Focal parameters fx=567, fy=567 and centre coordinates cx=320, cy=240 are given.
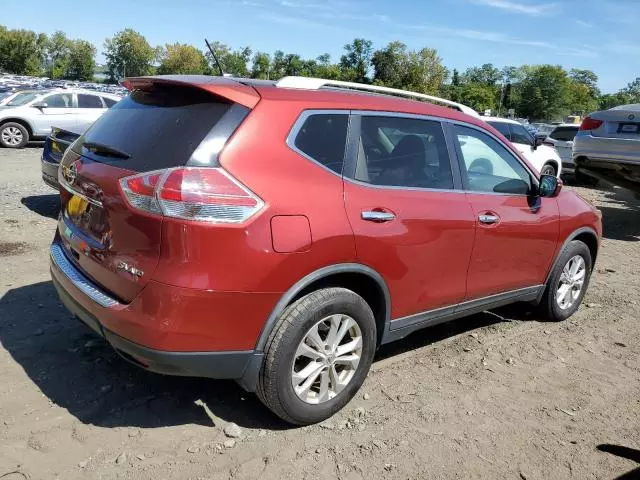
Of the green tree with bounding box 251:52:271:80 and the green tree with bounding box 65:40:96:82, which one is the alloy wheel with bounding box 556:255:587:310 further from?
the green tree with bounding box 65:40:96:82

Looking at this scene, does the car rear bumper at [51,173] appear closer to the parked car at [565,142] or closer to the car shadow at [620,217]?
the car shadow at [620,217]

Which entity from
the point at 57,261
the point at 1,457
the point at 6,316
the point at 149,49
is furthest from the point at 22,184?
the point at 149,49

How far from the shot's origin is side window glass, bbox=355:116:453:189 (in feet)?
10.6

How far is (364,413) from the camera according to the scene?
3.33m

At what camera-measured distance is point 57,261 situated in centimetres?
333

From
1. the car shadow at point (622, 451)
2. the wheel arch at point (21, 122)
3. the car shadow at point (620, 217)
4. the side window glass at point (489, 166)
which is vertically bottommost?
the car shadow at point (620, 217)

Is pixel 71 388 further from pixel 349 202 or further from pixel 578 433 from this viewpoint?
pixel 578 433

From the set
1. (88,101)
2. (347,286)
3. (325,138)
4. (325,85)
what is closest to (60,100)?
(88,101)

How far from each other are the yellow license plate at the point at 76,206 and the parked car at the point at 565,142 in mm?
13550

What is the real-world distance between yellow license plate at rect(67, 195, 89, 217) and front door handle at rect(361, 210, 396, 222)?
1491 millimetres

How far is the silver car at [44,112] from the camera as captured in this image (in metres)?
14.8

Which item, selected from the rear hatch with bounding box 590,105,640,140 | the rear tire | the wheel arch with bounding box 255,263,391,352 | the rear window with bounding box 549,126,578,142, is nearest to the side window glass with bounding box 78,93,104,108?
the rear tire

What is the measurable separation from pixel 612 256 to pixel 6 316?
704 cm

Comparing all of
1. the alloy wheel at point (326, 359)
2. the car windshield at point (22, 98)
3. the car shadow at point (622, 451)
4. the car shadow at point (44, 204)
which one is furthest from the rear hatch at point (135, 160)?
the car windshield at point (22, 98)
